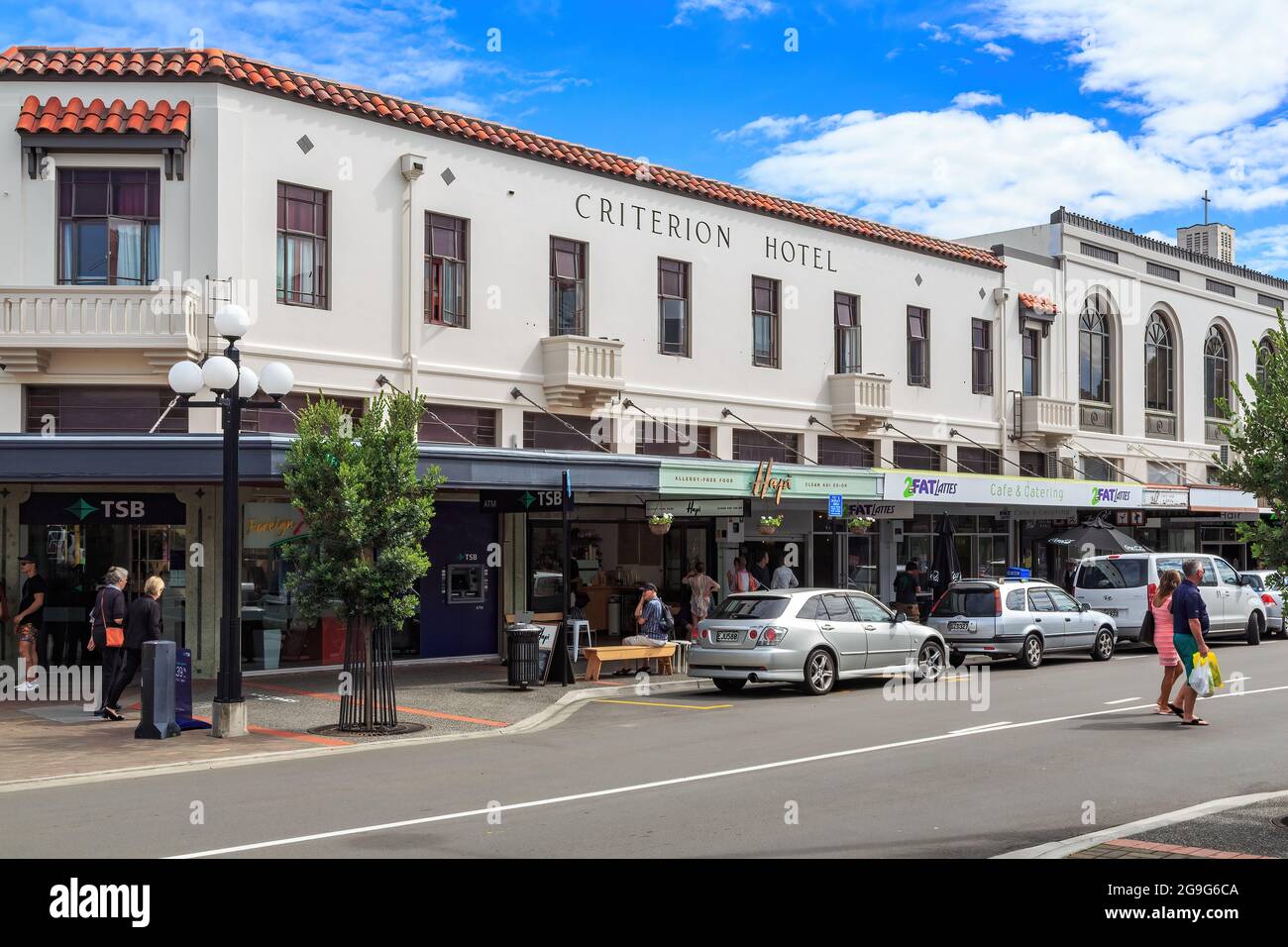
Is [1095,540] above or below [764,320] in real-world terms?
below

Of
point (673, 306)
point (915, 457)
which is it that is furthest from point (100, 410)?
point (915, 457)

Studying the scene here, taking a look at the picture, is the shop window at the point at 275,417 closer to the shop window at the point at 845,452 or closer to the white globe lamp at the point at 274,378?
the white globe lamp at the point at 274,378

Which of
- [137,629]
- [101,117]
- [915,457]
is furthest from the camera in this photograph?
[915,457]

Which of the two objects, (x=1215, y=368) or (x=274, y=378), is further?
(x=1215, y=368)

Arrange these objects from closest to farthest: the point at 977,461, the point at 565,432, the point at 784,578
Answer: the point at 565,432 → the point at 784,578 → the point at 977,461

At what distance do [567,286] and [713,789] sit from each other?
46.4 feet

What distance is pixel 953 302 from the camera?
30859 mm

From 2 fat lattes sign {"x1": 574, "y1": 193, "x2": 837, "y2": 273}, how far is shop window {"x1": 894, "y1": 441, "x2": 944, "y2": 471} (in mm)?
4680

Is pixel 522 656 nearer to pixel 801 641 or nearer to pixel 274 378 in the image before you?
pixel 801 641

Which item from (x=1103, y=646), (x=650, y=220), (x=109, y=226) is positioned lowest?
(x=1103, y=646)

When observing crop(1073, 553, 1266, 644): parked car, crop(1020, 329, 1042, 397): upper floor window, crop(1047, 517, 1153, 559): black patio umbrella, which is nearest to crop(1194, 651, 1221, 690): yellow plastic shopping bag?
crop(1073, 553, 1266, 644): parked car

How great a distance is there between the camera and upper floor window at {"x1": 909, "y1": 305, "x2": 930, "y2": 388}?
98.0 ft

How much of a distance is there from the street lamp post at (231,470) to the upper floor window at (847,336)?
53.0 ft

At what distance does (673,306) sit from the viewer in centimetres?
2497
